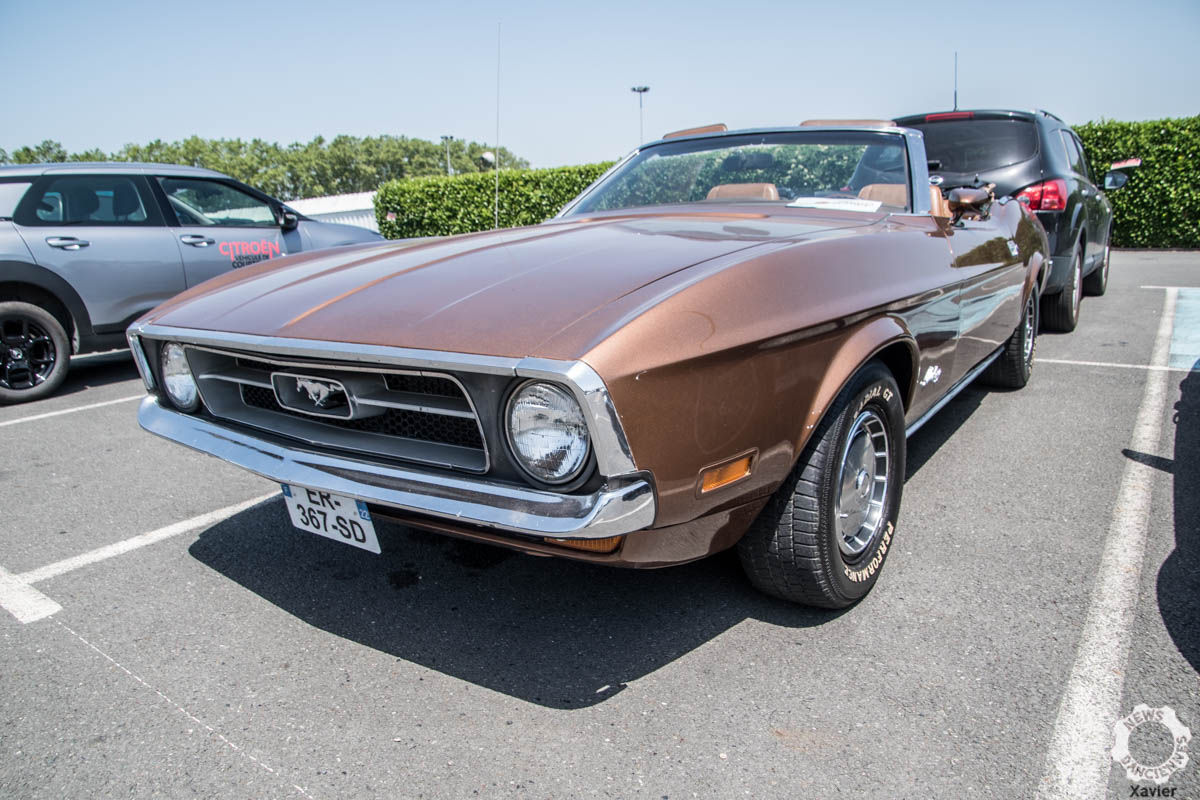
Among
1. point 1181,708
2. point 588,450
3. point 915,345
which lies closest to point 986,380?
point 915,345

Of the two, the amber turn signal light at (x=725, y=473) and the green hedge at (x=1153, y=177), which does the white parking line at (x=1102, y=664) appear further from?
the green hedge at (x=1153, y=177)

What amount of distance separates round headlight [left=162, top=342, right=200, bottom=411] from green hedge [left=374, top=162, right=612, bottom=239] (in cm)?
1365

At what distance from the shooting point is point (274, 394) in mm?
2320

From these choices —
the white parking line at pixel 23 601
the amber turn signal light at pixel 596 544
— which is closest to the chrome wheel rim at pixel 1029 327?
the amber turn signal light at pixel 596 544

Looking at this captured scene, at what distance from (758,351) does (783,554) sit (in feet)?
2.03

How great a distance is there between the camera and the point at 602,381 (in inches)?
62.2

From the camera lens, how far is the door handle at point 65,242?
540 centimetres

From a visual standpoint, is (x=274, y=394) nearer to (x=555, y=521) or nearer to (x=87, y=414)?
(x=555, y=521)

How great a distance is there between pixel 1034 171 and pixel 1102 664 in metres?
4.75

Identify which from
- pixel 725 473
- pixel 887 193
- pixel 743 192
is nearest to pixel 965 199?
pixel 887 193

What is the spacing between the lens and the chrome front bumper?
1.65m

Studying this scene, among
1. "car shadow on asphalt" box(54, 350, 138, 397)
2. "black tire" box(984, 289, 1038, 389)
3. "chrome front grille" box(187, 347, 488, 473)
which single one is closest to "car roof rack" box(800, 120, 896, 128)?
"black tire" box(984, 289, 1038, 389)

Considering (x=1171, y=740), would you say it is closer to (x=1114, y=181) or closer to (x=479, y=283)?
(x=479, y=283)

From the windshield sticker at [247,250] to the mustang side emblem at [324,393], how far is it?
4.68 meters
